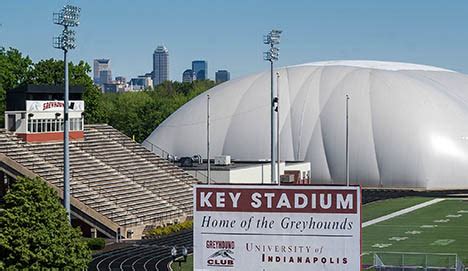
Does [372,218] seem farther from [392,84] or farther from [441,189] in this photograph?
[392,84]

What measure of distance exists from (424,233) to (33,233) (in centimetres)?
3335

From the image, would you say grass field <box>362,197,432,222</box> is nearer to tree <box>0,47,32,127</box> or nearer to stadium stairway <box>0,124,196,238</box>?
stadium stairway <box>0,124,196,238</box>

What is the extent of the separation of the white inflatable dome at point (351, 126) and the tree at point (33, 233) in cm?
6201

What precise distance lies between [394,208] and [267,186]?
180ft

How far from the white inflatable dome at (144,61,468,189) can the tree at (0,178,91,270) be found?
62.0m

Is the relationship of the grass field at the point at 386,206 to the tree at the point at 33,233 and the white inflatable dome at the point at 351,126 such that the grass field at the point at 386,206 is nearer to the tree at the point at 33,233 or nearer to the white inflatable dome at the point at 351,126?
the white inflatable dome at the point at 351,126

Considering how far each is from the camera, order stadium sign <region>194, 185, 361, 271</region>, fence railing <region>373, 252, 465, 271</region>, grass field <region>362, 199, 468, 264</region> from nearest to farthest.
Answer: stadium sign <region>194, 185, 361, 271</region> → fence railing <region>373, 252, 465, 271</region> → grass field <region>362, 199, 468, 264</region>

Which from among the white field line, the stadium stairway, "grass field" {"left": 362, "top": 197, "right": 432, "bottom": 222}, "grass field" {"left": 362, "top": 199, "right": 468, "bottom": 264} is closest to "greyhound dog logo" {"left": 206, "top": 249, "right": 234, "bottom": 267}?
"grass field" {"left": 362, "top": 199, "right": 468, "bottom": 264}

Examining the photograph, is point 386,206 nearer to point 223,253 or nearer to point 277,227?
point 223,253

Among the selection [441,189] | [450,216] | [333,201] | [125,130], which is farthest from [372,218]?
[125,130]

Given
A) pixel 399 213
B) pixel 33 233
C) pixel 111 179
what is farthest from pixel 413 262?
pixel 399 213

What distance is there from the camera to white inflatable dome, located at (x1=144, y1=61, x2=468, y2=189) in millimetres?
91938

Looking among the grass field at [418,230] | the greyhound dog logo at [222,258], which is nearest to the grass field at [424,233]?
the grass field at [418,230]

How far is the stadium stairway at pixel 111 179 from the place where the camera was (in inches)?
2331
